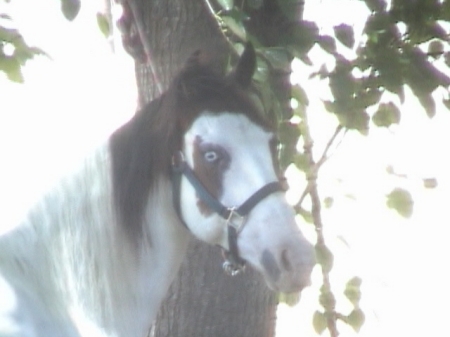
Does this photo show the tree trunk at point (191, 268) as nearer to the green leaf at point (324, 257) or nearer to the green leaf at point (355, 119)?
the green leaf at point (324, 257)

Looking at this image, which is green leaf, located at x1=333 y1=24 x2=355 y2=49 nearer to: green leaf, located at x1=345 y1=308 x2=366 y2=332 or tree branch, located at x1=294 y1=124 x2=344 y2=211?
tree branch, located at x1=294 y1=124 x2=344 y2=211

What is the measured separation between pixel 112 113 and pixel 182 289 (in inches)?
32.5

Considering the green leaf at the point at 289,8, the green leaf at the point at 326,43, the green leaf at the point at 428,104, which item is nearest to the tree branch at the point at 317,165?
the green leaf at the point at 428,104

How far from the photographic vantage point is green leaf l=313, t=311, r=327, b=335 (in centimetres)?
454

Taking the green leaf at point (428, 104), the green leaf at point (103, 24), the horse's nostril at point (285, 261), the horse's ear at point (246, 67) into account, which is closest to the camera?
the horse's nostril at point (285, 261)

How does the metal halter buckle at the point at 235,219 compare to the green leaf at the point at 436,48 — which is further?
the green leaf at the point at 436,48

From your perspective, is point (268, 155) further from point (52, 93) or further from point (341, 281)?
point (52, 93)

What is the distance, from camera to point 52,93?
216 inches

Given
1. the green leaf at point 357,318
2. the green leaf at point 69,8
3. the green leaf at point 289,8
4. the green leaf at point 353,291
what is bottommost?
the green leaf at point 357,318

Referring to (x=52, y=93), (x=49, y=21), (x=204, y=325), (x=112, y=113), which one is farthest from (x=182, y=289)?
(x=52, y=93)

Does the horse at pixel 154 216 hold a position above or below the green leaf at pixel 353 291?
above

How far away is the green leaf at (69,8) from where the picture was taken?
335cm

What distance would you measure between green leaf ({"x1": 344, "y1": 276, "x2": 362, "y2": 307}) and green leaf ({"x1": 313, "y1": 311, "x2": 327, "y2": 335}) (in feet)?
0.50

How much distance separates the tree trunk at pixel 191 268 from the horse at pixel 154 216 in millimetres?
780
